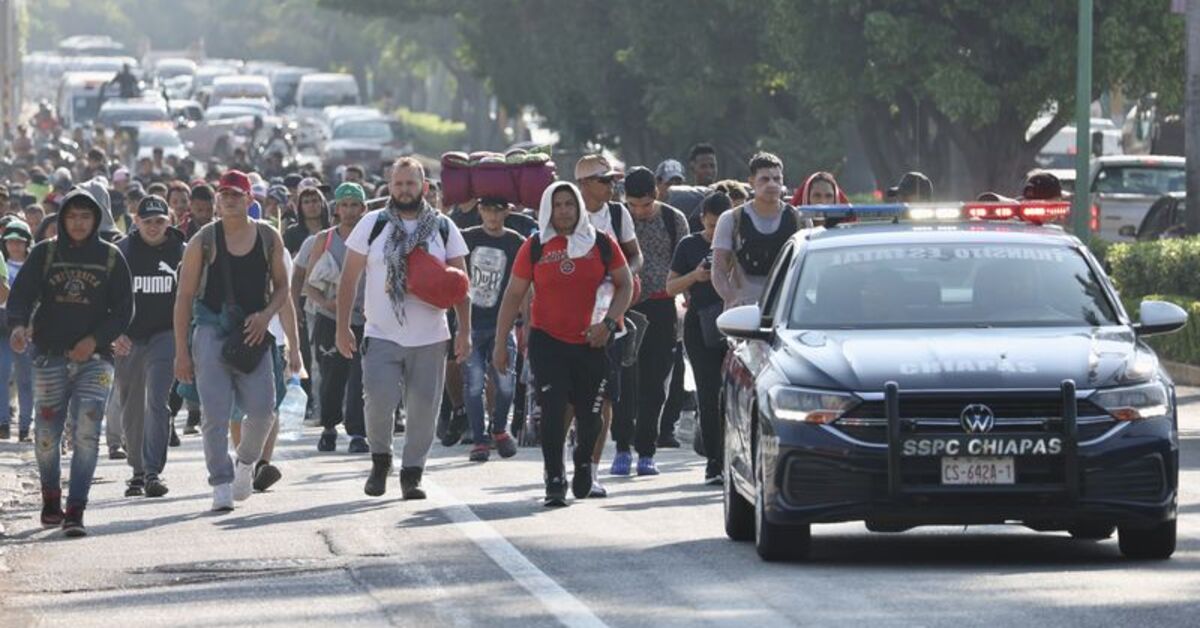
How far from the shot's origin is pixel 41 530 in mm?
15070

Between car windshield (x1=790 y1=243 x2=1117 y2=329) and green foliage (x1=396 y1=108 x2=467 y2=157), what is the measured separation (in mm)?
76081

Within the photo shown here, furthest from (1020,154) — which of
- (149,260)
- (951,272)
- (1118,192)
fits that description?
(951,272)

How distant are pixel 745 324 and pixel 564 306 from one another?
7.14ft

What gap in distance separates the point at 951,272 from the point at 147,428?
5.61 metres

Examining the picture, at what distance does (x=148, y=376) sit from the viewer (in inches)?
671

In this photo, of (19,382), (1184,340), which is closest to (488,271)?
(19,382)

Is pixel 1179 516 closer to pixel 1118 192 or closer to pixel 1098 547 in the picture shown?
pixel 1098 547

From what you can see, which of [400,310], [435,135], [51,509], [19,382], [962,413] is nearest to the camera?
[962,413]

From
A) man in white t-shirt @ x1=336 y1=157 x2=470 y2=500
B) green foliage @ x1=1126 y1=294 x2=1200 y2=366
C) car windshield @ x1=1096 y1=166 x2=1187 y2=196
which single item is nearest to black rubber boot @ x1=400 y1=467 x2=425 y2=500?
man in white t-shirt @ x1=336 y1=157 x2=470 y2=500

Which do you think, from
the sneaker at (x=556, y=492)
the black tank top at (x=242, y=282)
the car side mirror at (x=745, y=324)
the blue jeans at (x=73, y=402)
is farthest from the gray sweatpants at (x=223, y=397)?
the car side mirror at (x=745, y=324)

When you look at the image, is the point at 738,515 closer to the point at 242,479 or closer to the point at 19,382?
the point at 242,479

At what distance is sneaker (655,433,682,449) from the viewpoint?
2002 cm

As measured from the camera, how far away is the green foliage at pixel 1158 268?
92.5ft

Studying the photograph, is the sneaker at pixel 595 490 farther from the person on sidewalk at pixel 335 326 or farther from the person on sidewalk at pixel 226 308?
the person on sidewalk at pixel 335 326
